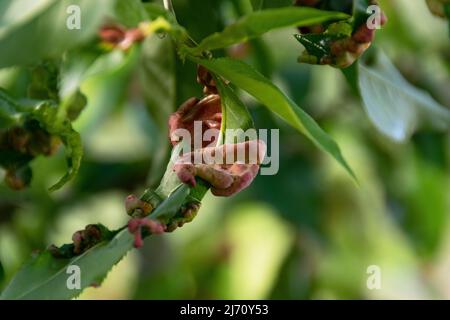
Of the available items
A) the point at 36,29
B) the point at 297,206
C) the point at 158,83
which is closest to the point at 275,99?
the point at 36,29

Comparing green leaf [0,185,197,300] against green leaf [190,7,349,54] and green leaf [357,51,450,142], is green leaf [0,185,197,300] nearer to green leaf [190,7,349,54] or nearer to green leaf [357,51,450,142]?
green leaf [190,7,349,54]

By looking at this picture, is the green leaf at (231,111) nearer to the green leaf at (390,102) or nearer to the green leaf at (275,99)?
the green leaf at (275,99)

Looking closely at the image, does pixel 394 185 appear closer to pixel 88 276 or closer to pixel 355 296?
pixel 355 296

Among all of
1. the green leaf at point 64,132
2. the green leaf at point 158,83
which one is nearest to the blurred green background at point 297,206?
the green leaf at point 158,83

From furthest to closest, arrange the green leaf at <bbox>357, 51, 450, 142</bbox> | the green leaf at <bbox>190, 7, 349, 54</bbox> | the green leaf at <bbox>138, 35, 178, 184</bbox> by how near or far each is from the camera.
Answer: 1. the green leaf at <bbox>138, 35, 178, 184</bbox>
2. the green leaf at <bbox>357, 51, 450, 142</bbox>
3. the green leaf at <bbox>190, 7, 349, 54</bbox>

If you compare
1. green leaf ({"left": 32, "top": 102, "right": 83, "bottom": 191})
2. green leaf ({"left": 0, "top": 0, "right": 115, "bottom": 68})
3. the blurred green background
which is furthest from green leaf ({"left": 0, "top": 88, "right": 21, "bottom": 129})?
the blurred green background
